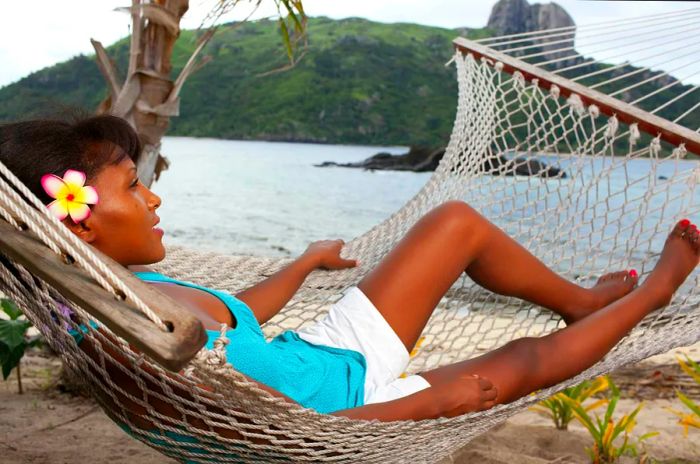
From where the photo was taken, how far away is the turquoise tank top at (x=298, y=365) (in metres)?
1.35

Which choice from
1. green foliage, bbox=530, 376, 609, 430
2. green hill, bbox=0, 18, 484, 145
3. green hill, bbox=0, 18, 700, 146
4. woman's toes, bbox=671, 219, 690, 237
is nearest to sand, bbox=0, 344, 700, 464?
green foliage, bbox=530, 376, 609, 430

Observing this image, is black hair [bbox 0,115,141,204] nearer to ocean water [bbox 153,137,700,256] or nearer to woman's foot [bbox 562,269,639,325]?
woman's foot [bbox 562,269,639,325]

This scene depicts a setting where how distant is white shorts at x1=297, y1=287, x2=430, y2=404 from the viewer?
1.52 m

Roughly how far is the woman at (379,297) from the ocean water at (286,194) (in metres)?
0.58

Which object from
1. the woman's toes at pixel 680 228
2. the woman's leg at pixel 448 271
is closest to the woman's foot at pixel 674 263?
the woman's toes at pixel 680 228

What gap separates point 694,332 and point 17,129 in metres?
1.43

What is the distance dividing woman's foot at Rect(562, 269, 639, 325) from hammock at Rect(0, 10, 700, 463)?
89 mm

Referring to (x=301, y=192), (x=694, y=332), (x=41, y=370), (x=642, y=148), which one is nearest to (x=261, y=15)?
(x=642, y=148)

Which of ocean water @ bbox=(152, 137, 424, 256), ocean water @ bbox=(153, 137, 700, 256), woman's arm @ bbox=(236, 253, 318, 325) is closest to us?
woman's arm @ bbox=(236, 253, 318, 325)

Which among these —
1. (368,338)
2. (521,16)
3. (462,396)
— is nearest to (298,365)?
(368,338)

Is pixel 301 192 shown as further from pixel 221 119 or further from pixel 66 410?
pixel 66 410

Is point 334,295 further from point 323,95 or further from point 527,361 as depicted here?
point 323,95

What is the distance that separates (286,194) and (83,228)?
1706 cm

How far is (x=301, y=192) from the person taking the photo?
18.3 m
